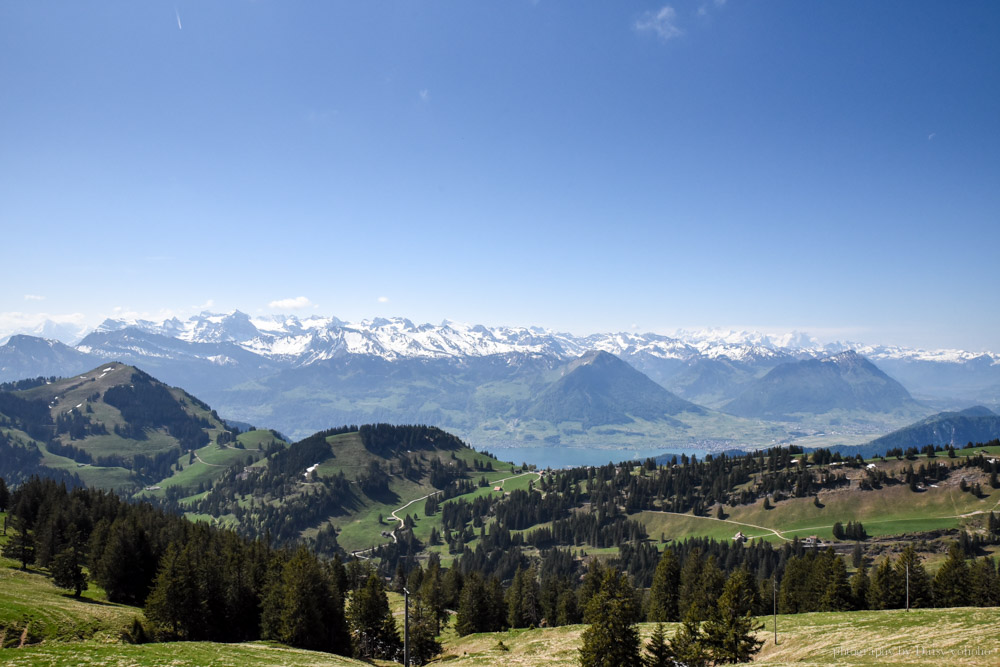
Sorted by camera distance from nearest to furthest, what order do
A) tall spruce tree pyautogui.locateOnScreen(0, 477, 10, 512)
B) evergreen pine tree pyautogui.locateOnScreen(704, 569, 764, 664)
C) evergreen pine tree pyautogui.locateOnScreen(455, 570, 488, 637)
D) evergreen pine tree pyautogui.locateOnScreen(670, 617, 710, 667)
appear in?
evergreen pine tree pyautogui.locateOnScreen(670, 617, 710, 667) < evergreen pine tree pyautogui.locateOnScreen(704, 569, 764, 664) < evergreen pine tree pyautogui.locateOnScreen(455, 570, 488, 637) < tall spruce tree pyautogui.locateOnScreen(0, 477, 10, 512)

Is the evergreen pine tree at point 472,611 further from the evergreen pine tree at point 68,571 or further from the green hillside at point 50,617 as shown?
the evergreen pine tree at point 68,571

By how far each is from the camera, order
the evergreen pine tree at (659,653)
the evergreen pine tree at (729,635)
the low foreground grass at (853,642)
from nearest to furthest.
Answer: the low foreground grass at (853,642), the evergreen pine tree at (659,653), the evergreen pine tree at (729,635)

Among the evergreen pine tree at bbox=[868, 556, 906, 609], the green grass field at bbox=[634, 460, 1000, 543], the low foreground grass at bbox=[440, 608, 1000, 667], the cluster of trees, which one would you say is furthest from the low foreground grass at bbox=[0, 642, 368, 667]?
the green grass field at bbox=[634, 460, 1000, 543]

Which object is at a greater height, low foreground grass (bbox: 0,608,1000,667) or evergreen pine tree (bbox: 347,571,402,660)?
low foreground grass (bbox: 0,608,1000,667)

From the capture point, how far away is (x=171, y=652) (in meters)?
41.5

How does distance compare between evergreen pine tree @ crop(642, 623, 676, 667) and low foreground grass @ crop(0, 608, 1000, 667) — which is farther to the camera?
evergreen pine tree @ crop(642, 623, 676, 667)

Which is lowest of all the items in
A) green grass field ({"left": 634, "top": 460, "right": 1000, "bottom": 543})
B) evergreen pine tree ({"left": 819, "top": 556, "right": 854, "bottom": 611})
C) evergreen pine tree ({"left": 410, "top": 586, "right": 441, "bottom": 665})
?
green grass field ({"left": 634, "top": 460, "right": 1000, "bottom": 543})

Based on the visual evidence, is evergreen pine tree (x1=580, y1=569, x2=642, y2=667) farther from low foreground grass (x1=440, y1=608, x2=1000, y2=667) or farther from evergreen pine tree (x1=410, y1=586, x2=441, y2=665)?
evergreen pine tree (x1=410, y1=586, x2=441, y2=665)

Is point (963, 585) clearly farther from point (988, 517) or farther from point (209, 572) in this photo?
point (988, 517)

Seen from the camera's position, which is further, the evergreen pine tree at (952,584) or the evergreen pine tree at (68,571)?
the evergreen pine tree at (952,584)

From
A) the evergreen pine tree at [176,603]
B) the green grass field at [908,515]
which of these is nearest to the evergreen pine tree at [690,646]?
the evergreen pine tree at [176,603]

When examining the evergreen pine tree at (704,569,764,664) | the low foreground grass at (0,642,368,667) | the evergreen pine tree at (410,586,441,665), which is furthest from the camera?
the evergreen pine tree at (410,586,441,665)

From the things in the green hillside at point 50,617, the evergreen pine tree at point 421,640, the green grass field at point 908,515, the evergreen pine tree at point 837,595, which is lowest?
the green grass field at point 908,515

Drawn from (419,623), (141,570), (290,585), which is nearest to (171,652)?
(290,585)
